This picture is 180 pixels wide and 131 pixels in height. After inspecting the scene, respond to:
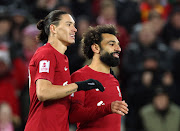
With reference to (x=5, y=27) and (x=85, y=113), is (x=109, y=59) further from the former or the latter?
(x=5, y=27)

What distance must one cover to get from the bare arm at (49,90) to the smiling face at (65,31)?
630 mm

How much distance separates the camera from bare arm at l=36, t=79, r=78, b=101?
166 inches

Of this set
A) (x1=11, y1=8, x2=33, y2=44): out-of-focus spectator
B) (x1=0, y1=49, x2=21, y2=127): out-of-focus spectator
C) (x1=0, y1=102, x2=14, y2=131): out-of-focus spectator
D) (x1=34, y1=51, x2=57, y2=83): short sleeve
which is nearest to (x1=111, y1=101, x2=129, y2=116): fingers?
(x1=34, y1=51, x2=57, y2=83): short sleeve

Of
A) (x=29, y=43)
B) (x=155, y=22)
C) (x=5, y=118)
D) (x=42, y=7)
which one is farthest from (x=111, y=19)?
(x=5, y=118)

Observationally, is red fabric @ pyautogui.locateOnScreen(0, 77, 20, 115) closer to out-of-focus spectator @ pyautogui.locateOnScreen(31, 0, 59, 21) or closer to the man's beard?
out-of-focus spectator @ pyautogui.locateOnScreen(31, 0, 59, 21)

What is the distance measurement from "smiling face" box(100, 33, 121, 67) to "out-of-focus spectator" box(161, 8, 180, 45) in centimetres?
445

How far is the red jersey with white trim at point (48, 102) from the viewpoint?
4.37 m

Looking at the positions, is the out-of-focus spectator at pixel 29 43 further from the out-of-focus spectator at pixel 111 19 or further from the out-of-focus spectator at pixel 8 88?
the out-of-focus spectator at pixel 111 19

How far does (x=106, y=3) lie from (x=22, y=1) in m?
2.09

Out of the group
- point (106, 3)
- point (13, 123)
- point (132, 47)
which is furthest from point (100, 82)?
point (106, 3)

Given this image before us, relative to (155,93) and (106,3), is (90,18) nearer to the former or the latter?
(106,3)

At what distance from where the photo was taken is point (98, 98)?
4.84m

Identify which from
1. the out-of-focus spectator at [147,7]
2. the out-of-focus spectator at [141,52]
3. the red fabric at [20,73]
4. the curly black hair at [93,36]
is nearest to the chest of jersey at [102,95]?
the curly black hair at [93,36]

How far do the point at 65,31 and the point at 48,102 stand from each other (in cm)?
85
